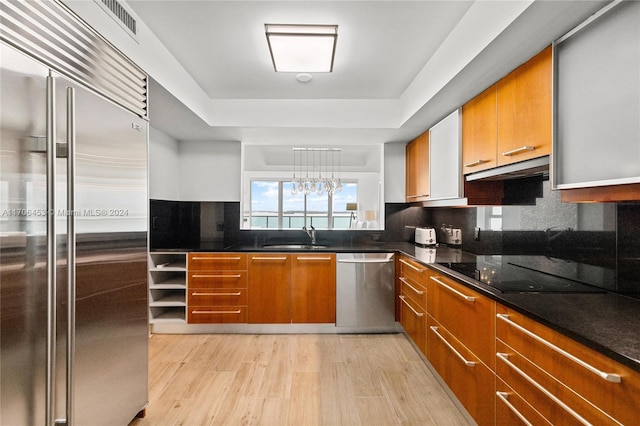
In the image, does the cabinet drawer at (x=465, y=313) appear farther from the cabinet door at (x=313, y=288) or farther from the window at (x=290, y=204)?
the window at (x=290, y=204)

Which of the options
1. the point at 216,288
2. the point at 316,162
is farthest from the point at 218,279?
the point at 316,162

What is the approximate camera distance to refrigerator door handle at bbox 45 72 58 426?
4.09 feet

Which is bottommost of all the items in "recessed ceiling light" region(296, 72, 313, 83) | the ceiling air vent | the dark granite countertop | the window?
the dark granite countertop

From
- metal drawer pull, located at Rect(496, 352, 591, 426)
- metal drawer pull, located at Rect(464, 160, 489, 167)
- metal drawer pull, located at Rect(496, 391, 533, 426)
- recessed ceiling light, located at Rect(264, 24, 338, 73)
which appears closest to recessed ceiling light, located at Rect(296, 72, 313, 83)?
recessed ceiling light, located at Rect(264, 24, 338, 73)

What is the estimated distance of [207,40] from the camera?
220 centimetres

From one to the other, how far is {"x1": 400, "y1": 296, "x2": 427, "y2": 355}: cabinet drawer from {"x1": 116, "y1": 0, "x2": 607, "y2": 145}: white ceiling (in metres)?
1.67

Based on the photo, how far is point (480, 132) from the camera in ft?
7.48

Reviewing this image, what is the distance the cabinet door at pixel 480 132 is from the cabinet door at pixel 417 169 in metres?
0.74

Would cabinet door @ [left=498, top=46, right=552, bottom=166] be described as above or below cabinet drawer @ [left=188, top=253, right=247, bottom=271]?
above

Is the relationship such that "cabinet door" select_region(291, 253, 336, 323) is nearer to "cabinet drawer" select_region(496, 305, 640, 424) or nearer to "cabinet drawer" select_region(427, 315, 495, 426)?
"cabinet drawer" select_region(427, 315, 495, 426)

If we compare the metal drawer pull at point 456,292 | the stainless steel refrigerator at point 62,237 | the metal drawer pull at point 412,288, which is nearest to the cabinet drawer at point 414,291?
the metal drawer pull at point 412,288

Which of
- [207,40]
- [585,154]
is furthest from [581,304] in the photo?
[207,40]

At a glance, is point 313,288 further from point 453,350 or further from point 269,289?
point 453,350

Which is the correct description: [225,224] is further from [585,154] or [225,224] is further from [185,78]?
[585,154]
